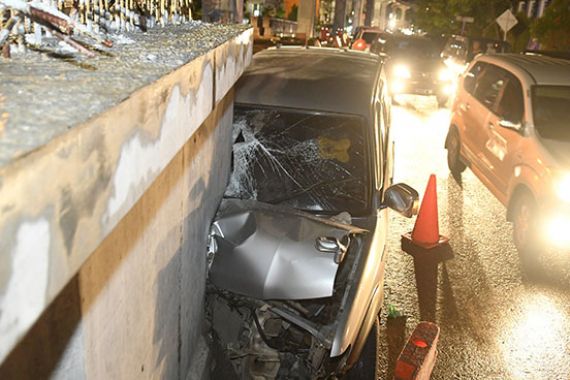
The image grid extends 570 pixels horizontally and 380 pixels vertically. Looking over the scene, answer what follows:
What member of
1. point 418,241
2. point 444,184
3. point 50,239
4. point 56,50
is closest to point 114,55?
point 56,50

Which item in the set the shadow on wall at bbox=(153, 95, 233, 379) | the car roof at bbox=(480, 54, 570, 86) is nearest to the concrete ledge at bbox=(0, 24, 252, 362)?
the shadow on wall at bbox=(153, 95, 233, 379)

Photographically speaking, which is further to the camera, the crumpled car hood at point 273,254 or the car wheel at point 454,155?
the car wheel at point 454,155

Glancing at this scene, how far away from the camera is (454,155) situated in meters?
9.66

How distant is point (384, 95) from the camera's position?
559 centimetres

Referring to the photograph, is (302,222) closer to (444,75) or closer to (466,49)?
(444,75)

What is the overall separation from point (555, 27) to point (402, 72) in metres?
7.78

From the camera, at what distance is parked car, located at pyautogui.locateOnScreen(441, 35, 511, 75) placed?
74.3ft

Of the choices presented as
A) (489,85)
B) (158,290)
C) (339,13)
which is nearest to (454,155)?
(489,85)

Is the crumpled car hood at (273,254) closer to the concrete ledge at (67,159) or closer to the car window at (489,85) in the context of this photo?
the concrete ledge at (67,159)

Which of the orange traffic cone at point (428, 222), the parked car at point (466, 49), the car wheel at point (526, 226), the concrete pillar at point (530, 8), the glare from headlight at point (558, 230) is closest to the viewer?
the glare from headlight at point (558, 230)

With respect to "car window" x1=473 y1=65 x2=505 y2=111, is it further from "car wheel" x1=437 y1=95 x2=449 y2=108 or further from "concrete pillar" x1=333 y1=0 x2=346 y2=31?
"concrete pillar" x1=333 y1=0 x2=346 y2=31

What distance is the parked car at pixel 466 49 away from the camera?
22.7m

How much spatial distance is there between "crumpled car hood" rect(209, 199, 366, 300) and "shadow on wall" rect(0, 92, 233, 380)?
122 mm

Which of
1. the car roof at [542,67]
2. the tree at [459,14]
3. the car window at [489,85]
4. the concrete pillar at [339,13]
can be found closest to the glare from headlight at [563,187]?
the car roof at [542,67]
